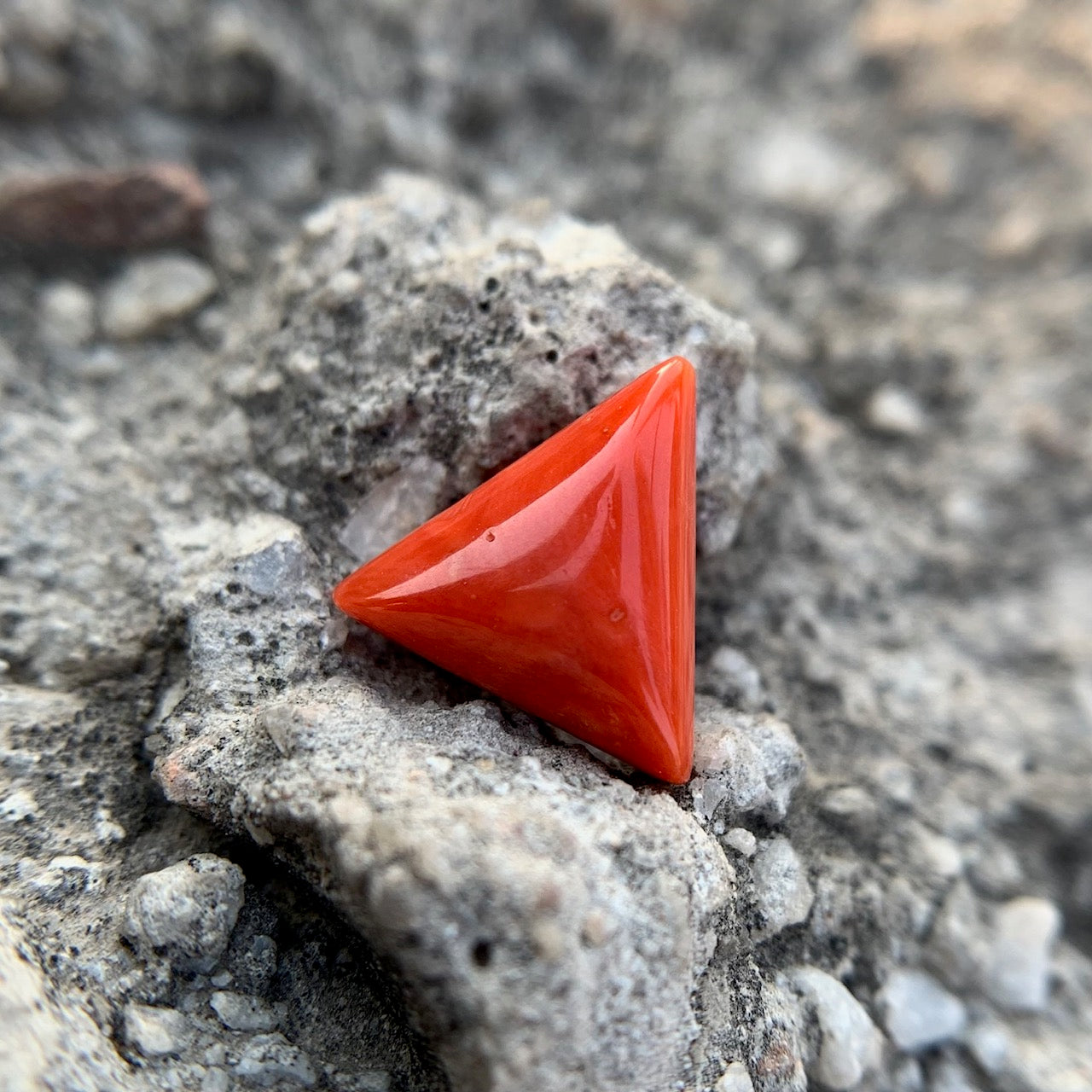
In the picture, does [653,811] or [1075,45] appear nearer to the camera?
[653,811]

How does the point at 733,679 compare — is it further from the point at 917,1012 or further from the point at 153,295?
the point at 153,295

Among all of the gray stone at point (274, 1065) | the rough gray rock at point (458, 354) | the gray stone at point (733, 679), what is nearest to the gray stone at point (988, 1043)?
the gray stone at point (733, 679)

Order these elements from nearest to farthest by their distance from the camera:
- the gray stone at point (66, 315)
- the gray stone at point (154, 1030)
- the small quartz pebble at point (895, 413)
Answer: the gray stone at point (154, 1030)
the gray stone at point (66, 315)
the small quartz pebble at point (895, 413)

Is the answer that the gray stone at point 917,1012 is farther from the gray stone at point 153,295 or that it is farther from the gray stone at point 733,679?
the gray stone at point 153,295

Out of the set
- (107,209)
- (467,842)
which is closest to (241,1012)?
(467,842)

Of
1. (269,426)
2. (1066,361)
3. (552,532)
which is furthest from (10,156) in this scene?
(1066,361)

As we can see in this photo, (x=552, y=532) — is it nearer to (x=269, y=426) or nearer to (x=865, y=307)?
(x=269, y=426)
